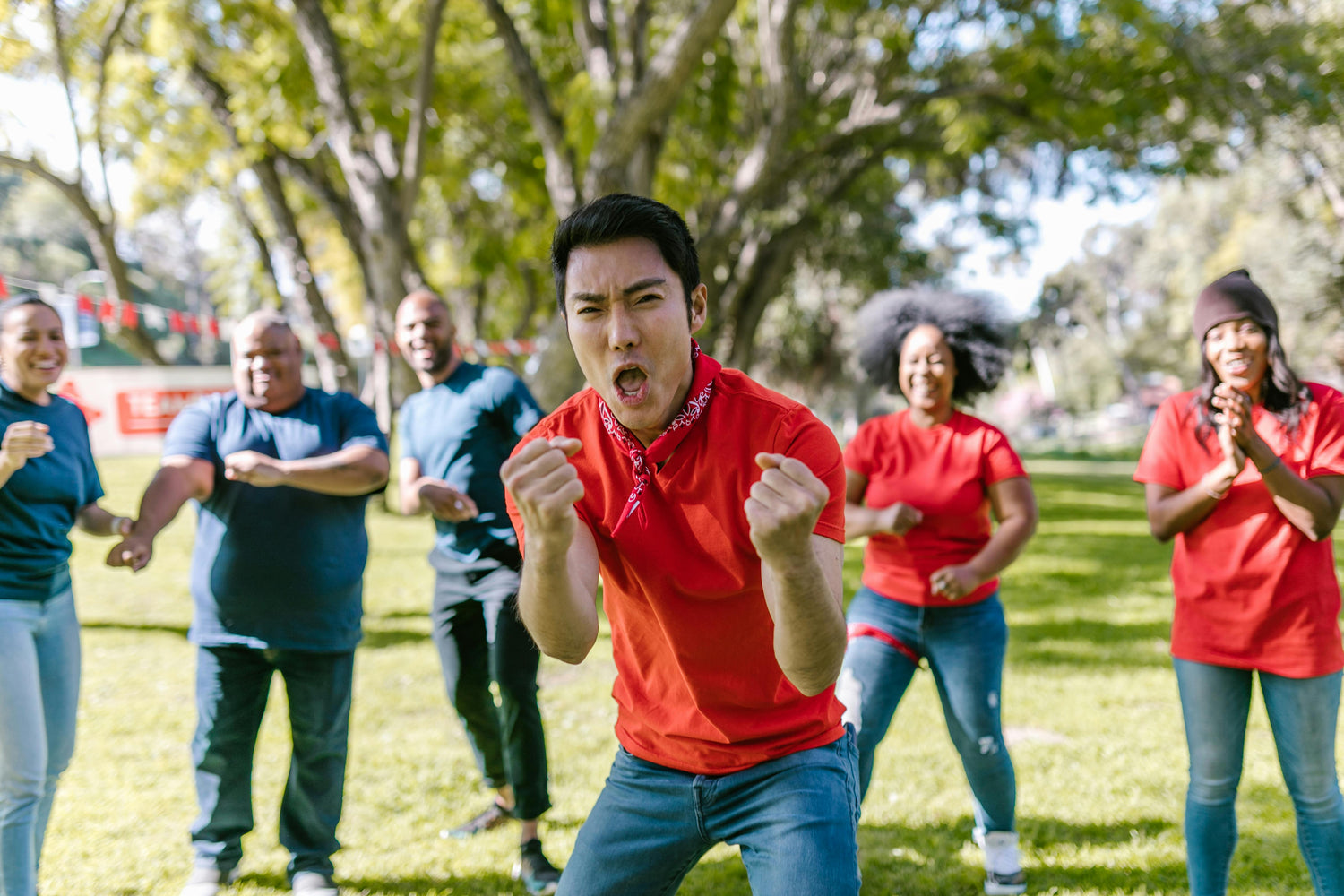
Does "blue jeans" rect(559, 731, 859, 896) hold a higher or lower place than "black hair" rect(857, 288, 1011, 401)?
lower

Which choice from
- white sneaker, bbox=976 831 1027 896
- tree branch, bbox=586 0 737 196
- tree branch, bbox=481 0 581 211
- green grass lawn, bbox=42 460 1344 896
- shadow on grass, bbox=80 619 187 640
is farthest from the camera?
tree branch, bbox=481 0 581 211

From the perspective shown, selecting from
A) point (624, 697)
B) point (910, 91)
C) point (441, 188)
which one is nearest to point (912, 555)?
point (624, 697)

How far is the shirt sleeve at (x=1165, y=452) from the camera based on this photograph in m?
3.35

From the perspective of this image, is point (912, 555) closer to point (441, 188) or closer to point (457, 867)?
point (457, 867)

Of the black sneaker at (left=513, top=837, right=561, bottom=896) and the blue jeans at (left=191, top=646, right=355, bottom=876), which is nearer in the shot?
the blue jeans at (left=191, top=646, right=355, bottom=876)

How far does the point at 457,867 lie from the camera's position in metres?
4.23

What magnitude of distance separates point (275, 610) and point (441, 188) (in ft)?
45.3

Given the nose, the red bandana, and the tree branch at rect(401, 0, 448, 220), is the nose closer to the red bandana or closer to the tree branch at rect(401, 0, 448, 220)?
the red bandana

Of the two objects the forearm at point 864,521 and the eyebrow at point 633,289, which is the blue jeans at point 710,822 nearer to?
the eyebrow at point 633,289

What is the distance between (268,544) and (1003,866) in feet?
10.3

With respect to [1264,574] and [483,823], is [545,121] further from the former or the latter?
[1264,574]

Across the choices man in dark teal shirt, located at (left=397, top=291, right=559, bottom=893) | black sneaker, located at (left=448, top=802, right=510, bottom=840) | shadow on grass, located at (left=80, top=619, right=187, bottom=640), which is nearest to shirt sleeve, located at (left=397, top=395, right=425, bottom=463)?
man in dark teal shirt, located at (left=397, top=291, right=559, bottom=893)

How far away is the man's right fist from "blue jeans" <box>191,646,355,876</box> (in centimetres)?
224

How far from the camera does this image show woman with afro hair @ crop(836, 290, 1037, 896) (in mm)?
3721
